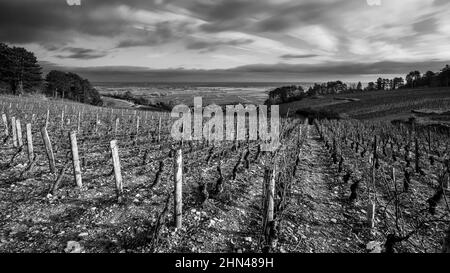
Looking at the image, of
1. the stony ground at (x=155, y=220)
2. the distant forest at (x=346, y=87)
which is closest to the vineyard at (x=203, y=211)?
the stony ground at (x=155, y=220)

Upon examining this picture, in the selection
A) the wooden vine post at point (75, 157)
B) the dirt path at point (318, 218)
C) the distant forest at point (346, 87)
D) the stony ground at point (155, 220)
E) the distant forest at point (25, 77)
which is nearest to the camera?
the stony ground at point (155, 220)

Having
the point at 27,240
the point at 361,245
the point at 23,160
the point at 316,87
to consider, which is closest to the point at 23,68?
the point at 23,160

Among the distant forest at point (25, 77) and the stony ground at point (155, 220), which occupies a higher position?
the distant forest at point (25, 77)

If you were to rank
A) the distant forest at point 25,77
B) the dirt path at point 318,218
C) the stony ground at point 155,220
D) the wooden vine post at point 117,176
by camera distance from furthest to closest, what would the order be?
the distant forest at point 25,77, the wooden vine post at point 117,176, the dirt path at point 318,218, the stony ground at point 155,220

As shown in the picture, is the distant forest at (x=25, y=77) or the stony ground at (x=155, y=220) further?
the distant forest at (x=25, y=77)

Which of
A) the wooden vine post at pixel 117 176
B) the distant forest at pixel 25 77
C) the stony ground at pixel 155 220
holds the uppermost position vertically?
the distant forest at pixel 25 77

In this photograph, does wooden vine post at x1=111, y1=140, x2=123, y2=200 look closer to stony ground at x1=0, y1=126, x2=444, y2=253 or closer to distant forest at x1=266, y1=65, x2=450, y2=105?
stony ground at x1=0, y1=126, x2=444, y2=253

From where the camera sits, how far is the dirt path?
5.62m

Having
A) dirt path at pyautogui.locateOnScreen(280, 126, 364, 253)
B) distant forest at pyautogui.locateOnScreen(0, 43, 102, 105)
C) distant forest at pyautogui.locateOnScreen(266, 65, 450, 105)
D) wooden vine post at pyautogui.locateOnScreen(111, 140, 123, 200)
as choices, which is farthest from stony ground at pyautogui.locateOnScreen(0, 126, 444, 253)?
distant forest at pyautogui.locateOnScreen(266, 65, 450, 105)

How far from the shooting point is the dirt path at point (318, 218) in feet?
18.4

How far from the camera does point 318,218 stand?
6887 mm

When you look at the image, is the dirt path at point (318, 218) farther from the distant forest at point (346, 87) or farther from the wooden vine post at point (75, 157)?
the distant forest at point (346, 87)
